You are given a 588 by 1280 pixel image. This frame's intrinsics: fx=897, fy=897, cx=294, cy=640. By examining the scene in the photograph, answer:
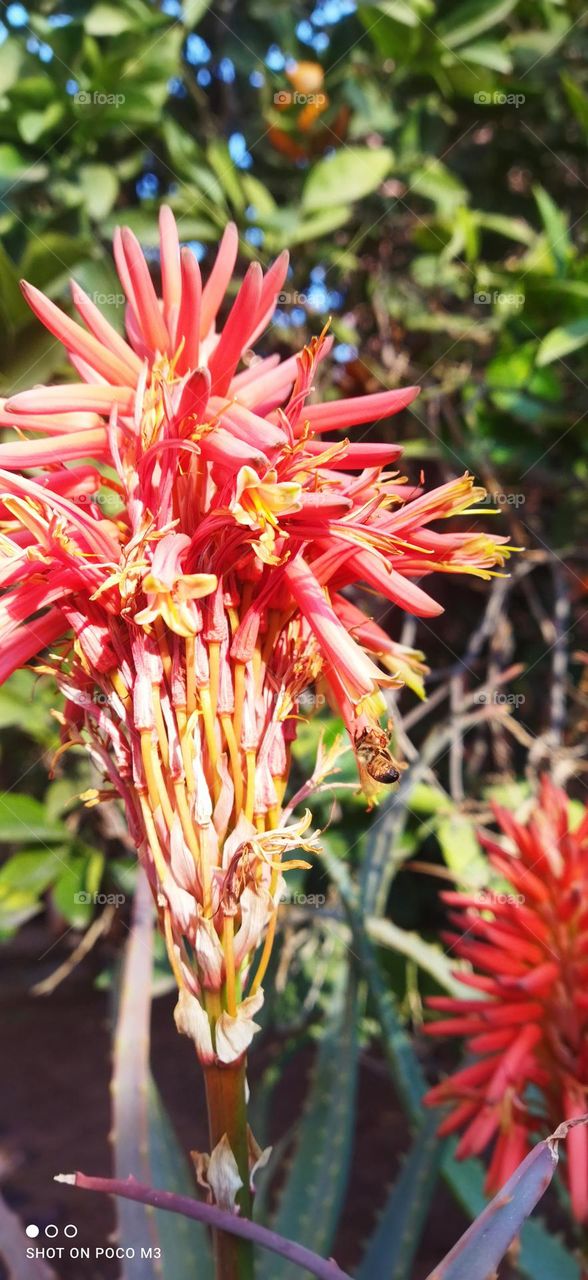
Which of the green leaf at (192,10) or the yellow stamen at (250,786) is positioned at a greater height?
the green leaf at (192,10)

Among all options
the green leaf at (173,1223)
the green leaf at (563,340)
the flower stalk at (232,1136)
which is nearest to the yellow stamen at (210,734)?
the flower stalk at (232,1136)

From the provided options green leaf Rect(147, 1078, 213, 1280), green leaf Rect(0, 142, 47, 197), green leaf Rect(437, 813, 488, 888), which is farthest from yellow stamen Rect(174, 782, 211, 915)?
green leaf Rect(0, 142, 47, 197)

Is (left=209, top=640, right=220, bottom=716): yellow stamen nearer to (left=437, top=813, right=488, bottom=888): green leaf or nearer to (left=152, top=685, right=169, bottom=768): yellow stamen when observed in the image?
(left=152, top=685, right=169, bottom=768): yellow stamen

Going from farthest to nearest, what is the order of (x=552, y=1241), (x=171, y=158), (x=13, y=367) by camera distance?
(x=171, y=158) < (x=13, y=367) < (x=552, y=1241)

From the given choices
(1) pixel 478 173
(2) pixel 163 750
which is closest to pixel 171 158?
(1) pixel 478 173

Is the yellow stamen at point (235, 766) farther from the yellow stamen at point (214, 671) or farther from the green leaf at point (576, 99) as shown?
the green leaf at point (576, 99)

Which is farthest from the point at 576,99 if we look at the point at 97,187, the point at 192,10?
the point at 97,187

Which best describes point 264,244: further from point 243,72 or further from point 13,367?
point 13,367
